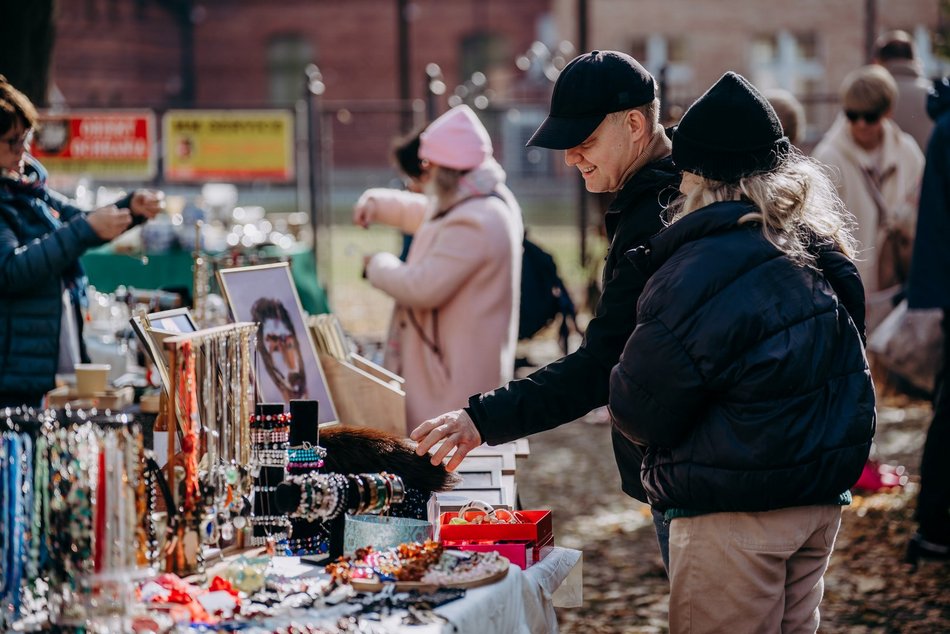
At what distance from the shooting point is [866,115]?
6.05 meters

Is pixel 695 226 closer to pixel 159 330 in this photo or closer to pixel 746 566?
pixel 746 566

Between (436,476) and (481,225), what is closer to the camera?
(436,476)

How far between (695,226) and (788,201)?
0.68ft

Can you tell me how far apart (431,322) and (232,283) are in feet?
4.50

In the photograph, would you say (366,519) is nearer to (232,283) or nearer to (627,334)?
(627,334)

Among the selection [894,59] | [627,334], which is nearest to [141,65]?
[894,59]

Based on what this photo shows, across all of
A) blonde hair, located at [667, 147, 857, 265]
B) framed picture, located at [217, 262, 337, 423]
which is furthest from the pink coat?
blonde hair, located at [667, 147, 857, 265]

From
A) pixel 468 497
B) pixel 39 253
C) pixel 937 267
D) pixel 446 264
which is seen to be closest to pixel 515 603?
pixel 468 497

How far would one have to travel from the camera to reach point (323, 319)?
3.71m

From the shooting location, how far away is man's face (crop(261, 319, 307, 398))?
130 inches

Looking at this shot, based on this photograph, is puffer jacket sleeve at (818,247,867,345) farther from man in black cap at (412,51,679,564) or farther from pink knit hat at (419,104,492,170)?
pink knit hat at (419,104,492,170)

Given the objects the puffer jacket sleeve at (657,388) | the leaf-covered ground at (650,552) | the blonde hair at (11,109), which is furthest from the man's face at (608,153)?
the leaf-covered ground at (650,552)

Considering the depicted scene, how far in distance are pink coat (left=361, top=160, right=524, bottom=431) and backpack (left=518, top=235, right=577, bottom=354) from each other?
1.54ft

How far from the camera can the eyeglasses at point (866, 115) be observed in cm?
604
